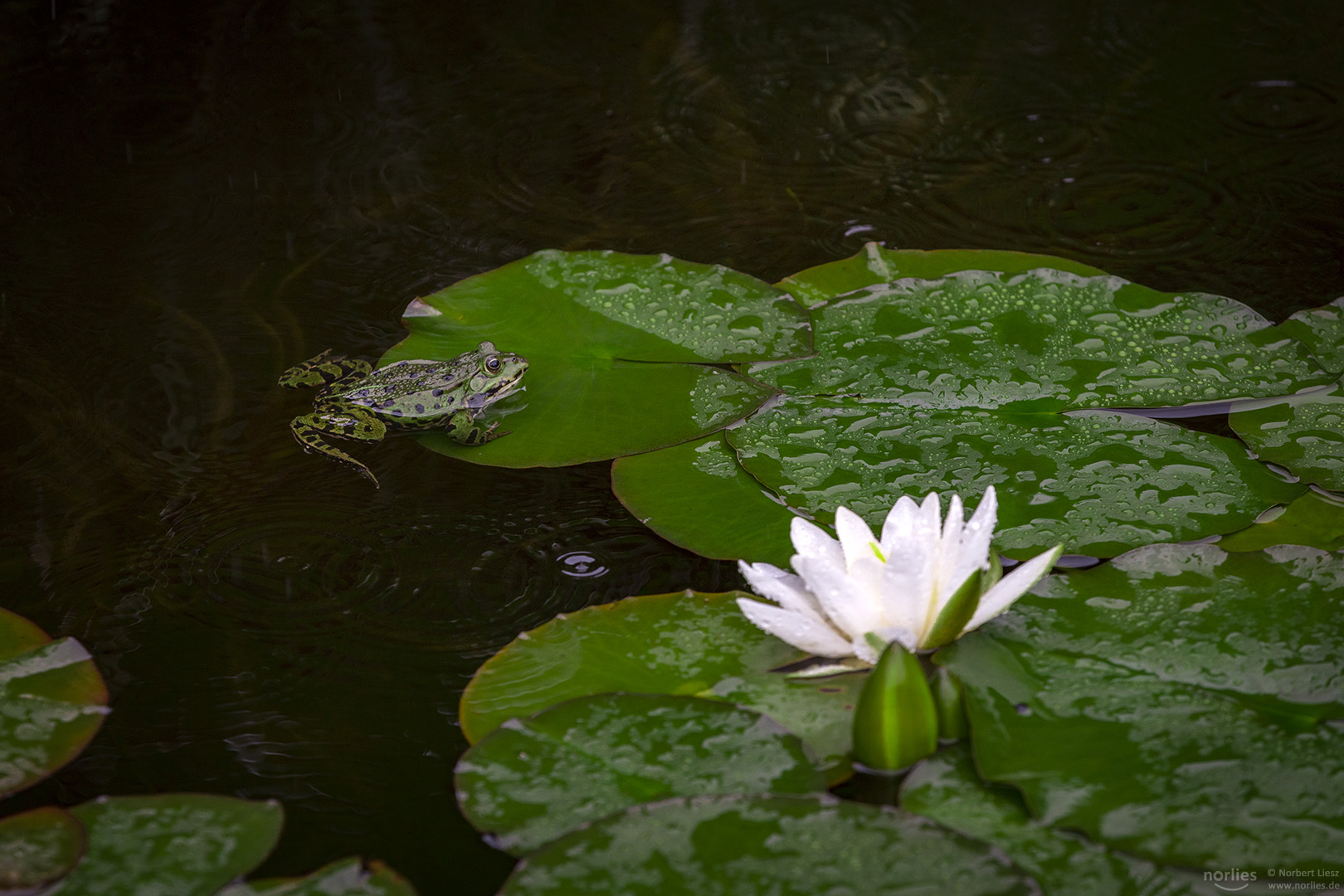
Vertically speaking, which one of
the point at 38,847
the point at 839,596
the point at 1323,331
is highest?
the point at 1323,331

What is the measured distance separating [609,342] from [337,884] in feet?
4.44

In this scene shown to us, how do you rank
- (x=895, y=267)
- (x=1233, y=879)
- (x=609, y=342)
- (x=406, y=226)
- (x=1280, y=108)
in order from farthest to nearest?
(x=1280, y=108) < (x=406, y=226) < (x=895, y=267) < (x=609, y=342) < (x=1233, y=879)

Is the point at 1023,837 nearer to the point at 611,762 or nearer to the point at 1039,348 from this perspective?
the point at 611,762

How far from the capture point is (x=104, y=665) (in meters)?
1.73

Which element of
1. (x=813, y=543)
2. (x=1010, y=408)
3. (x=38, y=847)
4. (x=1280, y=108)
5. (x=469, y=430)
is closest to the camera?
(x=38, y=847)

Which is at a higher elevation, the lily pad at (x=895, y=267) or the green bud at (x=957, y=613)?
the lily pad at (x=895, y=267)

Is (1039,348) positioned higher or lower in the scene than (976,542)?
higher

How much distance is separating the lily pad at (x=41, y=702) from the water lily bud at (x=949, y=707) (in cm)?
133

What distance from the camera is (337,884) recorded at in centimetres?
130

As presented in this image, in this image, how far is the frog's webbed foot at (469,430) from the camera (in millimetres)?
2135

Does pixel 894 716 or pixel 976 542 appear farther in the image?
pixel 976 542

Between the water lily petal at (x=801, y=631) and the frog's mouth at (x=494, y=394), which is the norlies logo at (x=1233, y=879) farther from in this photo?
the frog's mouth at (x=494, y=394)

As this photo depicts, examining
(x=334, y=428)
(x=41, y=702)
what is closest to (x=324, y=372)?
(x=334, y=428)

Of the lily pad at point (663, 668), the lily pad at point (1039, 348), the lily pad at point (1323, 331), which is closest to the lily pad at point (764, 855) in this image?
the lily pad at point (663, 668)
